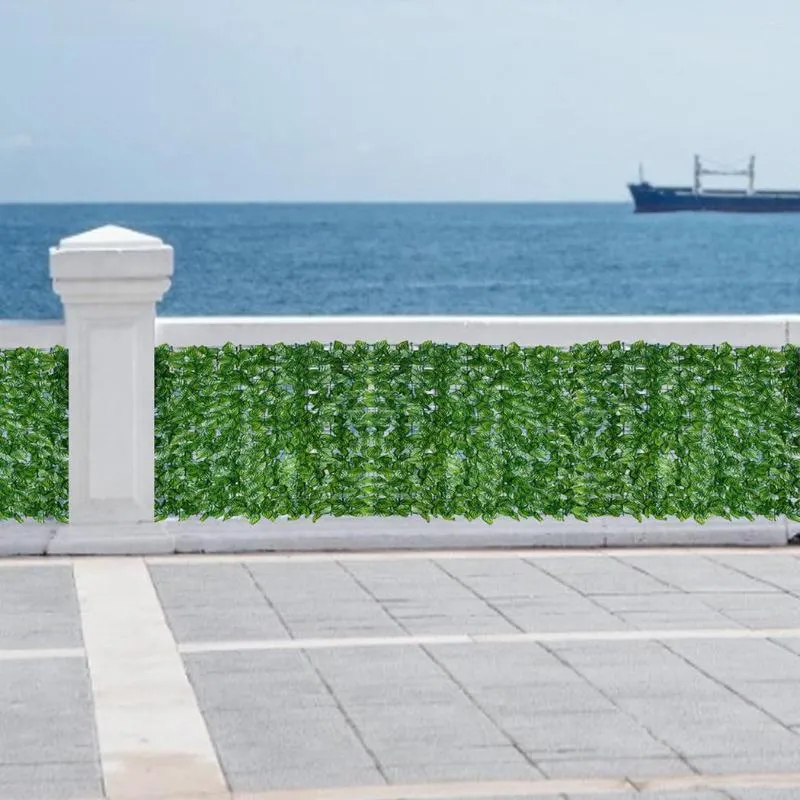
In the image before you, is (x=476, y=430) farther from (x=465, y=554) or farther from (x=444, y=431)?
(x=465, y=554)

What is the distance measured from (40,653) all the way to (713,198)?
180 metres

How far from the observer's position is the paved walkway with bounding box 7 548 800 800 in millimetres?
6195

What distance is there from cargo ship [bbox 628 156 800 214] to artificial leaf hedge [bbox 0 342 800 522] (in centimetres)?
17000

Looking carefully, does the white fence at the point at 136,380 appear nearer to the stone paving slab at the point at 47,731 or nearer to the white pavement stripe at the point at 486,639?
the white pavement stripe at the point at 486,639

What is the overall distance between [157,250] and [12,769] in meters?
4.76

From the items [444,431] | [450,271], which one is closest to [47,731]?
[444,431]

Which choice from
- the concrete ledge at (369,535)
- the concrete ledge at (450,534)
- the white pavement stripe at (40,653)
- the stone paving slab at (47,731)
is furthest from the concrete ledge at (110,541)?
the stone paving slab at (47,731)

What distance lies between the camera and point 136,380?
34.9 feet

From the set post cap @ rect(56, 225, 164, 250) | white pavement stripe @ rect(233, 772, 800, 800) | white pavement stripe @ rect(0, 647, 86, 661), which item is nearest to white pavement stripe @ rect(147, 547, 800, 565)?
post cap @ rect(56, 225, 164, 250)

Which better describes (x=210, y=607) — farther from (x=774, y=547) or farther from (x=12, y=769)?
(x=774, y=547)

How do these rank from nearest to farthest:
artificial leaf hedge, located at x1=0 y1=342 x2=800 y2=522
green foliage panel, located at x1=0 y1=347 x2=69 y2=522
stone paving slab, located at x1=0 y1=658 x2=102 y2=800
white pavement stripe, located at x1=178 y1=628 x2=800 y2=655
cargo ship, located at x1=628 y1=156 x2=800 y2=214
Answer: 1. stone paving slab, located at x1=0 y1=658 x2=102 y2=800
2. white pavement stripe, located at x1=178 y1=628 x2=800 y2=655
3. green foliage panel, located at x1=0 y1=347 x2=69 y2=522
4. artificial leaf hedge, located at x1=0 y1=342 x2=800 y2=522
5. cargo ship, located at x1=628 y1=156 x2=800 y2=214

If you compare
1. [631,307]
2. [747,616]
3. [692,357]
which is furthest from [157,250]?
[631,307]

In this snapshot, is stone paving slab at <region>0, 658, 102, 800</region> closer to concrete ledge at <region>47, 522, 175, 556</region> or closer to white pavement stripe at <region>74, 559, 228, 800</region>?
white pavement stripe at <region>74, 559, 228, 800</region>

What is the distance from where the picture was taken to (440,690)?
734 cm
